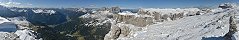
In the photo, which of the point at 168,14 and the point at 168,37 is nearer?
the point at 168,37

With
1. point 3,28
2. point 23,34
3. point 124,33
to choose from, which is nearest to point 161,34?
point 124,33

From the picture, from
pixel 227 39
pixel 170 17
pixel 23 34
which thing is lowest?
pixel 23 34

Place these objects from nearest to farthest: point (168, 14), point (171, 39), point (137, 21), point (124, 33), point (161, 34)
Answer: point (171, 39) → point (161, 34) → point (124, 33) → point (137, 21) → point (168, 14)

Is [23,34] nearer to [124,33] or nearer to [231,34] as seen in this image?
[124,33]

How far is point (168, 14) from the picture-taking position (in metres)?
65.6

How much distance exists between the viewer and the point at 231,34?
74.6 ft

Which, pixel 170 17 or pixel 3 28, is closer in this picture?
pixel 170 17

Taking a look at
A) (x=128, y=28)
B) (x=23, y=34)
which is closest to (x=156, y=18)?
(x=128, y=28)

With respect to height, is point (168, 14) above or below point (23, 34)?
above

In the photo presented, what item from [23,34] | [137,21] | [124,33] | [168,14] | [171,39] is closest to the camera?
[171,39]

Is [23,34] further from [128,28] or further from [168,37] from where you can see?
[168,37]

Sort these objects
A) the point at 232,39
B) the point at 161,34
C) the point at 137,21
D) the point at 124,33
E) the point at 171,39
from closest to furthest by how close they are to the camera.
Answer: the point at 232,39
the point at 171,39
the point at 161,34
the point at 124,33
the point at 137,21

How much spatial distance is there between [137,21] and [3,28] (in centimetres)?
10427

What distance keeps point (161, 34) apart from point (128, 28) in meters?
11.4
